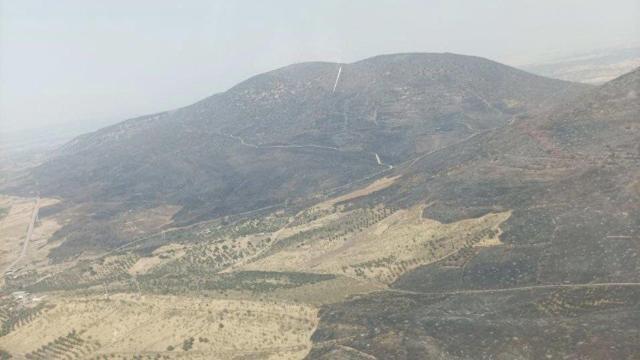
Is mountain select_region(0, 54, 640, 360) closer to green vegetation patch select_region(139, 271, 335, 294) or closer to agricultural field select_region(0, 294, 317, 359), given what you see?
agricultural field select_region(0, 294, 317, 359)

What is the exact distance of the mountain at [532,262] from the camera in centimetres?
5743

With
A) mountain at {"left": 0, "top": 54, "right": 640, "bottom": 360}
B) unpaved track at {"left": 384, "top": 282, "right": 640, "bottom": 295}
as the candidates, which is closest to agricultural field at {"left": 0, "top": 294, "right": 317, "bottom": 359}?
mountain at {"left": 0, "top": 54, "right": 640, "bottom": 360}

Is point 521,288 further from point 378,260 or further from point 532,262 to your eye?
point 378,260

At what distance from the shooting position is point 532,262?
74062 millimetres

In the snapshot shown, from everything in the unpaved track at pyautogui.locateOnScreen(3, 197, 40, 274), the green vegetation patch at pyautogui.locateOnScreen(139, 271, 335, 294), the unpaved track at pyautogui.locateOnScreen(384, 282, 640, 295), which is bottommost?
the unpaved track at pyautogui.locateOnScreen(384, 282, 640, 295)

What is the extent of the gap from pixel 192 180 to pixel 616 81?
11539 centimetres

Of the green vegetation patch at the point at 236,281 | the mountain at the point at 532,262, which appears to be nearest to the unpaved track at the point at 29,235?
the green vegetation patch at the point at 236,281

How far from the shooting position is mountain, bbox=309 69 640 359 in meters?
57.4

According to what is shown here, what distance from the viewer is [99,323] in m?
78.0

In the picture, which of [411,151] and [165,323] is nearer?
[165,323]

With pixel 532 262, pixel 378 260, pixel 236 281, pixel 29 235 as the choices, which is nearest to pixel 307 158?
pixel 29 235

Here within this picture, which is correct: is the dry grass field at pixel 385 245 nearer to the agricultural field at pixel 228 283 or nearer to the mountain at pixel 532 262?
the agricultural field at pixel 228 283

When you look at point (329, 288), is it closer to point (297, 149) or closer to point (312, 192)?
point (312, 192)

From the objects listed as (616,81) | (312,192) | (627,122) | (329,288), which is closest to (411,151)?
(312,192)
